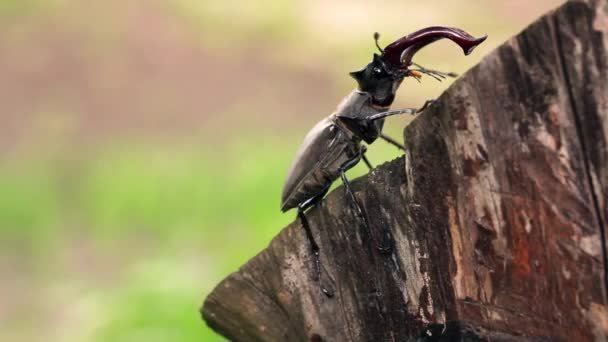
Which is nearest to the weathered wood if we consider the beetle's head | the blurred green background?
the beetle's head

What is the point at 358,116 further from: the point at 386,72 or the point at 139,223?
the point at 139,223

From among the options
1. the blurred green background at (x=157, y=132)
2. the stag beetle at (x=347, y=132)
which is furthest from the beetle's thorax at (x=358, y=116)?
the blurred green background at (x=157, y=132)

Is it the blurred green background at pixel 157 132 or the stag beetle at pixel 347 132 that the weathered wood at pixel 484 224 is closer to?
the stag beetle at pixel 347 132

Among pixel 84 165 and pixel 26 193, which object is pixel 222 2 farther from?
pixel 26 193

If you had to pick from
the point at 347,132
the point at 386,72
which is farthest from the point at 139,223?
the point at 386,72

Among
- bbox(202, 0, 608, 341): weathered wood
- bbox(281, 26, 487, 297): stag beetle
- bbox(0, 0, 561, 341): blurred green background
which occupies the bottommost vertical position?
bbox(202, 0, 608, 341): weathered wood

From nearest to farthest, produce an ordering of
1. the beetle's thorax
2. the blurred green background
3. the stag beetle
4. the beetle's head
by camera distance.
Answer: the beetle's head, the stag beetle, the beetle's thorax, the blurred green background

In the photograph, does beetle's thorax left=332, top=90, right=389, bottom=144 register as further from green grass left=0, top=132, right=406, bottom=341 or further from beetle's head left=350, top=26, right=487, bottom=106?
green grass left=0, top=132, right=406, bottom=341
